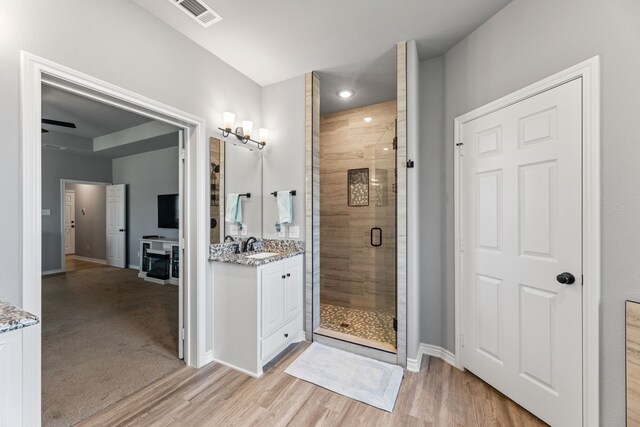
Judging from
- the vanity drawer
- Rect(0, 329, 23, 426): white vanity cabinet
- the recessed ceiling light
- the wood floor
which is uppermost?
the recessed ceiling light

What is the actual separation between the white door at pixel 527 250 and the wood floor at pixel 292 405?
22cm

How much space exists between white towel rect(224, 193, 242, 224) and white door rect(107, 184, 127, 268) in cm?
561

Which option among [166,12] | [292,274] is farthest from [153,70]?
[292,274]

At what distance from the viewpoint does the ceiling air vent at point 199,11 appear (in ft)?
6.18

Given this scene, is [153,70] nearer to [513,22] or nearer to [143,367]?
[143,367]

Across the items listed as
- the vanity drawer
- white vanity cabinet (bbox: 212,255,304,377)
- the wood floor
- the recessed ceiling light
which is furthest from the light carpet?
the recessed ceiling light

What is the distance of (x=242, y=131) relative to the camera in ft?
9.16

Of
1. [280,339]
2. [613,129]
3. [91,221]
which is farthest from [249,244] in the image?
[91,221]

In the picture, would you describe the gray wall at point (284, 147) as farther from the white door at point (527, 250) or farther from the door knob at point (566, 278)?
the door knob at point (566, 278)

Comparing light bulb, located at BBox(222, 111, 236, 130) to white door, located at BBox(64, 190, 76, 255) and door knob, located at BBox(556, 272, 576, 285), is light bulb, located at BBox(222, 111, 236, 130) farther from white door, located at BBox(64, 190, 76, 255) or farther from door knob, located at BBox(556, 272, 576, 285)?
white door, located at BBox(64, 190, 76, 255)

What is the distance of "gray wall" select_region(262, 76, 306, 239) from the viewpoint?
2855 mm

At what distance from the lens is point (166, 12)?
1970 mm

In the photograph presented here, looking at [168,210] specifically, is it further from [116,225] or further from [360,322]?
[360,322]

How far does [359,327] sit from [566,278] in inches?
76.8
